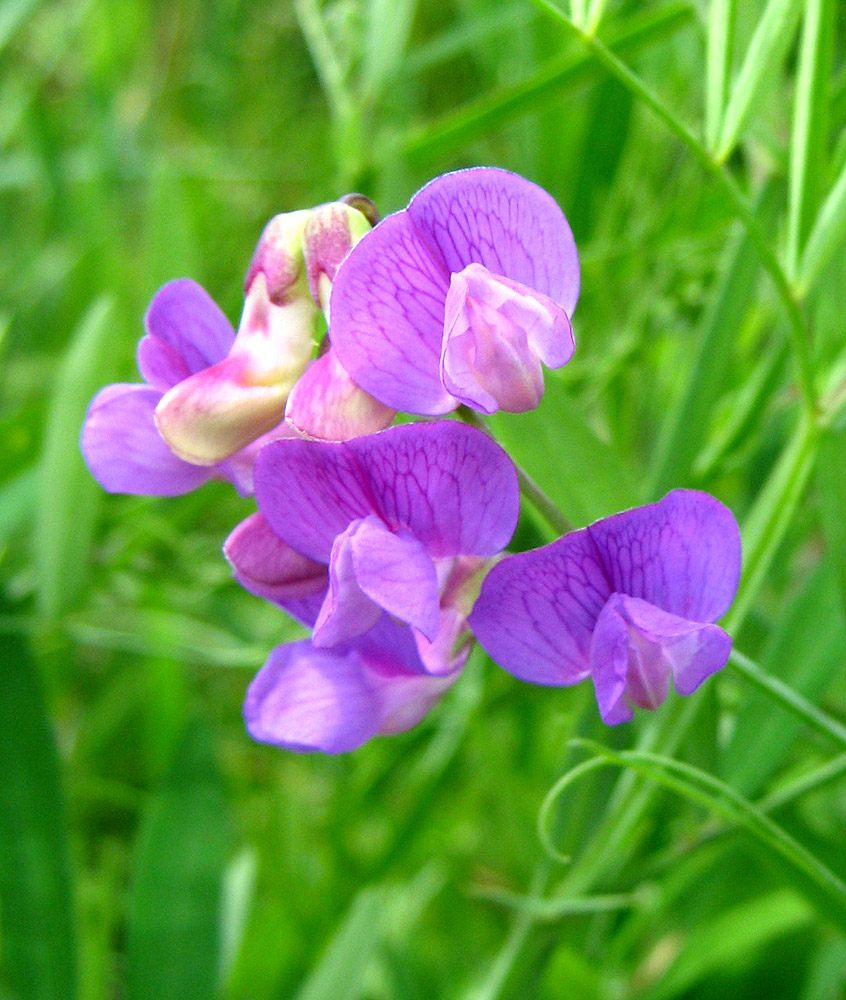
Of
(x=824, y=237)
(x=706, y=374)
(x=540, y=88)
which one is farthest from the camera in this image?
(x=540, y=88)

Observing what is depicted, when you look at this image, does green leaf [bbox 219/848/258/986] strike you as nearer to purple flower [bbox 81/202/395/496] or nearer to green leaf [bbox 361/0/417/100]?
purple flower [bbox 81/202/395/496]

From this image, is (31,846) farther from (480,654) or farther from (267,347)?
(267,347)

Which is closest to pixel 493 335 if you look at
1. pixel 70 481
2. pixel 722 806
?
pixel 722 806

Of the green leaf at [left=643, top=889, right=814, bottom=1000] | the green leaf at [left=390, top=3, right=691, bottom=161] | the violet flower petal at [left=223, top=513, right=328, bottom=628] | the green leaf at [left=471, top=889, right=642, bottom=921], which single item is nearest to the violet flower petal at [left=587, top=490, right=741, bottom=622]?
the violet flower petal at [left=223, top=513, right=328, bottom=628]

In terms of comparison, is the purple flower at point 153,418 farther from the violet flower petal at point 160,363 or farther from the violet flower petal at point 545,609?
the violet flower petal at point 545,609

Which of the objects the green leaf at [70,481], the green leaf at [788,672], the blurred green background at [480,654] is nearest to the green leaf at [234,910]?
the blurred green background at [480,654]
